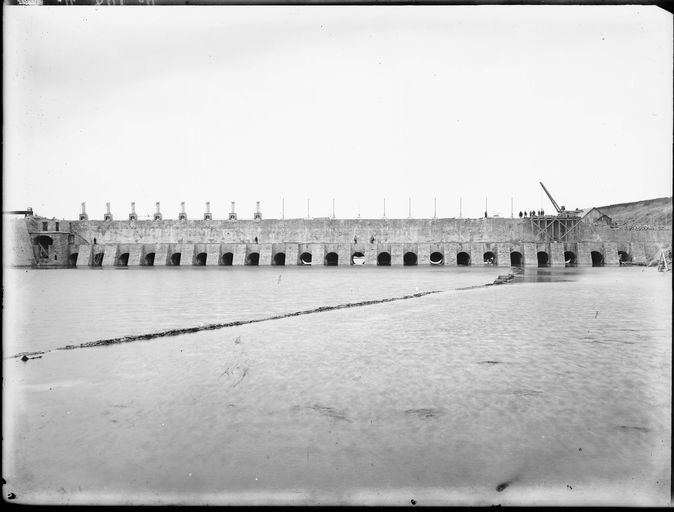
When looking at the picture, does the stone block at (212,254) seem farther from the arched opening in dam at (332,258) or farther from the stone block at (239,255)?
the arched opening in dam at (332,258)

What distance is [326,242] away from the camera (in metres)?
34.3

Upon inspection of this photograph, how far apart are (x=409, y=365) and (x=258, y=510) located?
2566mm

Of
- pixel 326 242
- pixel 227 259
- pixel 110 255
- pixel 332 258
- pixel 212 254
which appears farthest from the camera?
pixel 227 259

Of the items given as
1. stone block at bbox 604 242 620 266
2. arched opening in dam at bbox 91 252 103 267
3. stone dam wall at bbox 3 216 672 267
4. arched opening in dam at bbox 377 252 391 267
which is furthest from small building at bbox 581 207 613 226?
arched opening in dam at bbox 91 252 103 267

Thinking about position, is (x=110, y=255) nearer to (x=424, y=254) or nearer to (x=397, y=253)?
(x=397, y=253)

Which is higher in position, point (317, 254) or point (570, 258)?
point (317, 254)

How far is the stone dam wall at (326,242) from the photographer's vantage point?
32.1 meters

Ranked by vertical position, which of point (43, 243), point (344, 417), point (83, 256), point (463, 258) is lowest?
point (344, 417)

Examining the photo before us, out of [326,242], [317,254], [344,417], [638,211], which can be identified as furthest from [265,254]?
[638,211]

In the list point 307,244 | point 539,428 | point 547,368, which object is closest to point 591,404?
point 539,428

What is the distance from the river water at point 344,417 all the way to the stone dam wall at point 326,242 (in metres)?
27.0

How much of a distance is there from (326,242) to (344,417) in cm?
3142

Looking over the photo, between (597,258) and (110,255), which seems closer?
(597,258)

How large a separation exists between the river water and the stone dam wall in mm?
A: 26950
